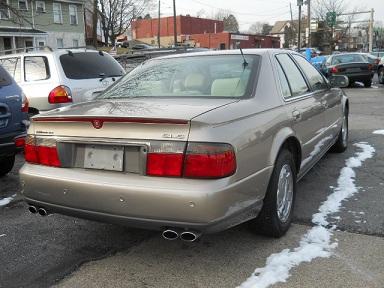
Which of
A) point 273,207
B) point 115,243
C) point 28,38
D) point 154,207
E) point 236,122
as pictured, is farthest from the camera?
point 28,38

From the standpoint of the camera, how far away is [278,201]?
12.8ft

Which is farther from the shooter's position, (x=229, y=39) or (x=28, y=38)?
(x=229, y=39)

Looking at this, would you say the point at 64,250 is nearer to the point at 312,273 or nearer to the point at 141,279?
the point at 141,279

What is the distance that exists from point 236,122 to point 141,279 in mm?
1245

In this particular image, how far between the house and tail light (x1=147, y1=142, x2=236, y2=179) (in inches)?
1365

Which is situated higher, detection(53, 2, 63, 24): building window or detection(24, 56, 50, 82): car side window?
detection(53, 2, 63, 24): building window

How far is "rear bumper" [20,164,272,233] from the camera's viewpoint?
3.05 m

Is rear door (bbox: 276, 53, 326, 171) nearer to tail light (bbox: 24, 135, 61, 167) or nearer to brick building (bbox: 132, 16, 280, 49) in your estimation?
tail light (bbox: 24, 135, 61, 167)

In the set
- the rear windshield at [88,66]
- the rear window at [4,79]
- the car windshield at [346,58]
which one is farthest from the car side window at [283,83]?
the car windshield at [346,58]

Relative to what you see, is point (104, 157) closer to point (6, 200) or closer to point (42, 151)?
point (42, 151)

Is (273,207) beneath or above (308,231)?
above

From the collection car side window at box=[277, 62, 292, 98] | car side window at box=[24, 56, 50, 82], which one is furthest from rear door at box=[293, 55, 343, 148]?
car side window at box=[24, 56, 50, 82]

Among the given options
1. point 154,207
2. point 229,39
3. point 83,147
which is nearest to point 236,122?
point 154,207

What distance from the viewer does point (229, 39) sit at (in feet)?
213
